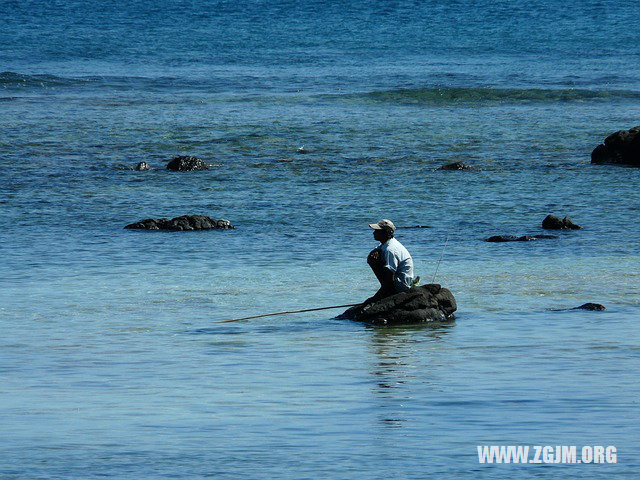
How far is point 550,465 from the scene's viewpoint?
10250 millimetres

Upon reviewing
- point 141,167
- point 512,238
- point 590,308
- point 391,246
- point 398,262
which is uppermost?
point 391,246

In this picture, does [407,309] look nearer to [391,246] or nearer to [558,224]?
[391,246]

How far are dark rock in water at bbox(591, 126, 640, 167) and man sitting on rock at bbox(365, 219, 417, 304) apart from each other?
760 inches

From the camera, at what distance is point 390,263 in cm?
1672

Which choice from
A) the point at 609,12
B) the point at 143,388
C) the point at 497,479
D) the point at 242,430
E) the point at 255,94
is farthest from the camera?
the point at 609,12

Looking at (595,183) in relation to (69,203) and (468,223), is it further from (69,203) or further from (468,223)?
(69,203)

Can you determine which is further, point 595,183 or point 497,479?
point 595,183

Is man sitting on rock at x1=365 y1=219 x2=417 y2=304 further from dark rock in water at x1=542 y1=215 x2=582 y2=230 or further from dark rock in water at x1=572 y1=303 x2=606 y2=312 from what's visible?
dark rock in water at x1=542 y1=215 x2=582 y2=230

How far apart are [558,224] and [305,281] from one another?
6.71 metres

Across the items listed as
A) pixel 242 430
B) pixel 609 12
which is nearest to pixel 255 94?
pixel 242 430

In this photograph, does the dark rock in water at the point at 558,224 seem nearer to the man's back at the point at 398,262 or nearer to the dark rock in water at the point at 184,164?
the man's back at the point at 398,262

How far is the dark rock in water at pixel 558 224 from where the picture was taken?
24.9m

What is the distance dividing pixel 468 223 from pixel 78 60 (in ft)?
176

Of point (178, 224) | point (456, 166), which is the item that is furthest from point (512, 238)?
point (456, 166)
